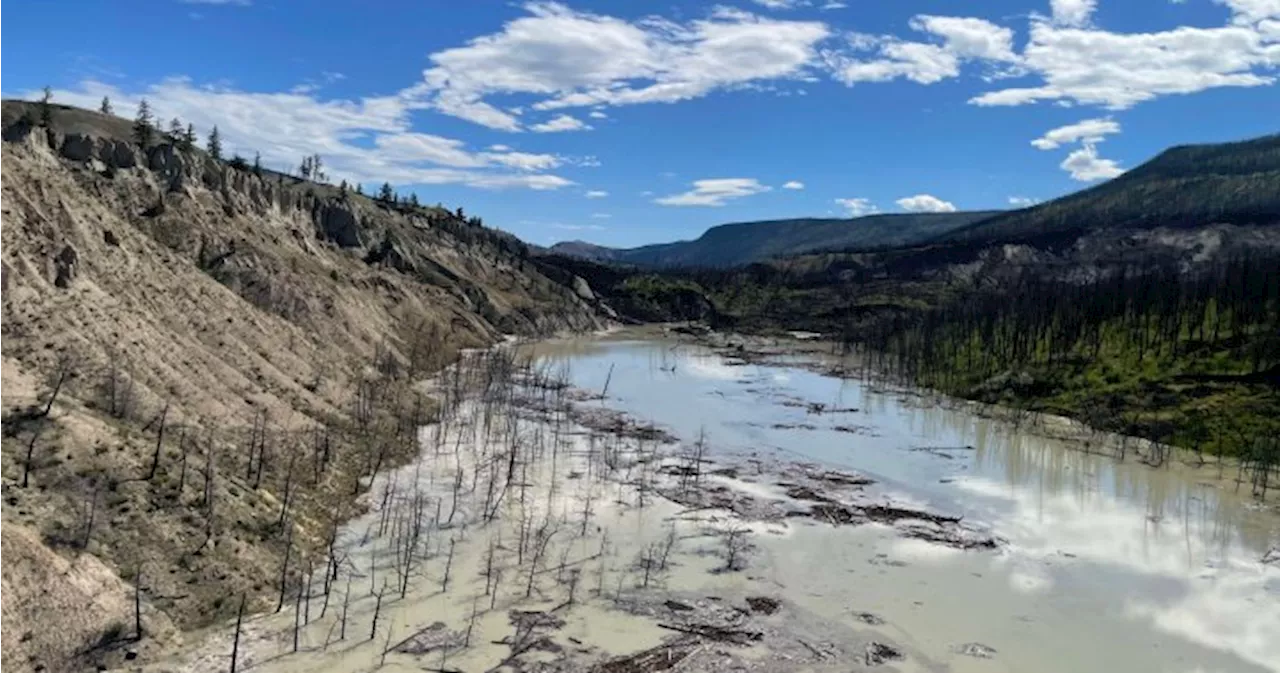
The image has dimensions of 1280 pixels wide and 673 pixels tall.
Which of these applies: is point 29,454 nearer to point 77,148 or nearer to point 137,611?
point 137,611

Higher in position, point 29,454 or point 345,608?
point 29,454

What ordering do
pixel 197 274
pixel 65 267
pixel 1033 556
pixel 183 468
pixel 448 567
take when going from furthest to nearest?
1. pixel 197 274
2. pixel 65 267
3. pixel 1033 556
4. pixel 448 567
5. pixel 183 468

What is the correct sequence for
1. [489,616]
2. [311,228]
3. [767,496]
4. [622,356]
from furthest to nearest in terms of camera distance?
[622,356] → [311,228] → [767,496] → [489,616]

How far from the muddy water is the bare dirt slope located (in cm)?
1948

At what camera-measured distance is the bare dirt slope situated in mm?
26406

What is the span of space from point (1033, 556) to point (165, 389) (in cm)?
3790

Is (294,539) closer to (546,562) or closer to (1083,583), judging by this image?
(546,562)

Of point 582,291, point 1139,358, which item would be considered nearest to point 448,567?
point 1139,358

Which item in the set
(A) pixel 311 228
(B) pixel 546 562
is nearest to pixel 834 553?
(B) pixel 546 562

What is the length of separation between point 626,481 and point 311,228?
251 ft

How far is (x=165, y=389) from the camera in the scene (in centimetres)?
3984

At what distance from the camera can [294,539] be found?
106 ft

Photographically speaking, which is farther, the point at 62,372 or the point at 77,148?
the point at 77,148

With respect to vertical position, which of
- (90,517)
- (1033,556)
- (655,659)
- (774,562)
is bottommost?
(655,659)
